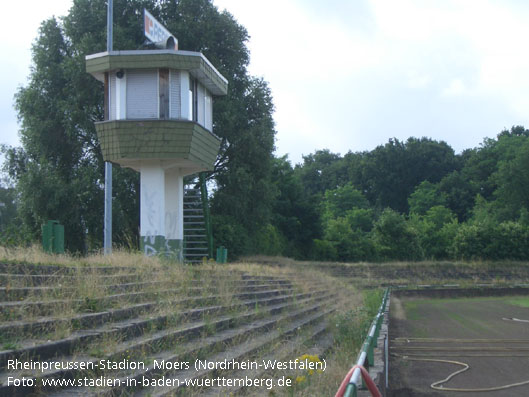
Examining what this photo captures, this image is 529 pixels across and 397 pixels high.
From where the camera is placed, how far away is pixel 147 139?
18453 millimetres

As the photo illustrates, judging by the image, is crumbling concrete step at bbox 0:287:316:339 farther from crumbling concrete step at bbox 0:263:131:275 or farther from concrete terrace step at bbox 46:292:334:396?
crumbling concrete step at bbox 0:263:131:275

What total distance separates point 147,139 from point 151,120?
2.02 feet

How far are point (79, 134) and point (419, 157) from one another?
6839 centimetres

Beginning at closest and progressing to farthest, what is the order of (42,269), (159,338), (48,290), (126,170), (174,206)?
(159,338)
(48,290)
(42,269)
(174,206)
(126,170)

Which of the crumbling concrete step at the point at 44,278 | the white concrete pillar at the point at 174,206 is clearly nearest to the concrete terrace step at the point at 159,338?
the crumbling concrete step at the point at 44,278

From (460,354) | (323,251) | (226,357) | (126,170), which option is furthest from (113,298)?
(323,251)

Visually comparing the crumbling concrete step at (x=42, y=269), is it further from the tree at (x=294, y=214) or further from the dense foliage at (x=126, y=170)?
the tree at (x=294, y=214)

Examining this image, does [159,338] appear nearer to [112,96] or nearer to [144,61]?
[144,61]

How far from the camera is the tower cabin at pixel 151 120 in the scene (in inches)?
727

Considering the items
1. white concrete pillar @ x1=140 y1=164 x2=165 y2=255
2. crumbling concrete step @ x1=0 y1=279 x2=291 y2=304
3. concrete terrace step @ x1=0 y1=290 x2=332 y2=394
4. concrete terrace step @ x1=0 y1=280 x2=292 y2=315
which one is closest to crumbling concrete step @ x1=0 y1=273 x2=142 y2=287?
crumbling concrete step @ x1=0 y1=279 x2=291 y2=304

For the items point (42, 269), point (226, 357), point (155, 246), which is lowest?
point (226, 357)

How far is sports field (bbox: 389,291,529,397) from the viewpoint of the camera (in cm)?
1042

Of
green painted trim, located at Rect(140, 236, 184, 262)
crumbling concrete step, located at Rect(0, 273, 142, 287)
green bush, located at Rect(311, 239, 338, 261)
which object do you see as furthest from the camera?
green bush, located at Rect(311, 239, 338, 261)

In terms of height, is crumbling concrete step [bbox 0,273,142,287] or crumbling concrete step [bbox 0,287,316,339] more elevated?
crumbling concrete step [bbox 0,273,142,287]
